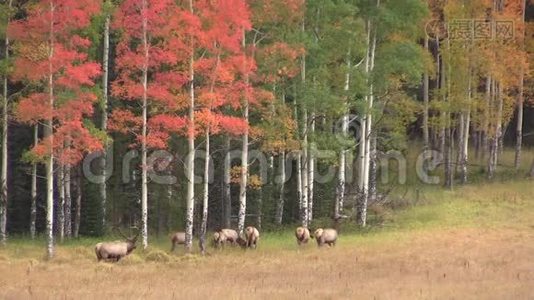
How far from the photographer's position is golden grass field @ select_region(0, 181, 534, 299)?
14570 mm

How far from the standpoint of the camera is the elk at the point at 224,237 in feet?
82.1

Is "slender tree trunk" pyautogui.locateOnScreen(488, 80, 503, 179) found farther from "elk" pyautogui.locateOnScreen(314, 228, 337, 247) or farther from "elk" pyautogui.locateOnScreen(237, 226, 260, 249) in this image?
"elk" pyautogui.locateOnScreen(237, 226, 260, 249)

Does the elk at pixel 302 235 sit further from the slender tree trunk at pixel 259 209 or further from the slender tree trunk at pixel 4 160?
the slender tree trunk at pixel 4 160

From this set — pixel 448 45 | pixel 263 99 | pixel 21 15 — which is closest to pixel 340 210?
pixel 263 99

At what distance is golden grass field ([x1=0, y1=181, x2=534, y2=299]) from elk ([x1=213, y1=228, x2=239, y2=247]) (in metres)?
0.54

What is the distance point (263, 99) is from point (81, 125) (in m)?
6.74

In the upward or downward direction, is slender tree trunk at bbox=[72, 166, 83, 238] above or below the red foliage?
below

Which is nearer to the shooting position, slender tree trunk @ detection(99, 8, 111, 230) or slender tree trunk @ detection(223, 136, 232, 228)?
slender tree trunk @ detection(99, 8, 111, 230)

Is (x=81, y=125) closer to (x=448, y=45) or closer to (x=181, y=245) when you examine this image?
(x=181, y=245)

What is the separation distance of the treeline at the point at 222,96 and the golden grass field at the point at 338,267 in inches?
76.1

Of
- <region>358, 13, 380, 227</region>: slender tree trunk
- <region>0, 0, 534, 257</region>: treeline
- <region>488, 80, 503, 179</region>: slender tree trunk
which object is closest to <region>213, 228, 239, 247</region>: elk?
<region>0, 0, 534, 257</region>: treeline

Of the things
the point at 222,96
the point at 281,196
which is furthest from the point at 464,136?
the point at 222,96

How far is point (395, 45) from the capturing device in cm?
2839

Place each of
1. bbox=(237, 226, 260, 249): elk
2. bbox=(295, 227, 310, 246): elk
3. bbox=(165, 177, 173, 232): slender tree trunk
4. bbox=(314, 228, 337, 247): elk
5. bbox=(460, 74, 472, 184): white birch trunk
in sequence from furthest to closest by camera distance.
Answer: bbox=(165, 177, 173, 232): slender tree trunk, bbox=(460, 74, 472, 184): white birch trunk, bbox=(295, 227, 310, 246): elk, bbox=(237, 226, 260, 249): elk, bbox=(314, 228, 337, 247): elk
